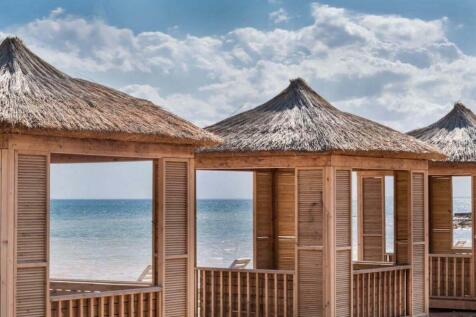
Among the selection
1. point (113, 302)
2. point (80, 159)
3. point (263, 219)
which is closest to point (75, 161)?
point (80, 159)

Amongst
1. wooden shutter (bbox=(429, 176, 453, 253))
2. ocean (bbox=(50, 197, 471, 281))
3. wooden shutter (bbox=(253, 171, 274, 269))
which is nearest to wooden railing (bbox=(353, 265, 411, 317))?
wooden shutter (bbox=(253, 171, 274, 269))

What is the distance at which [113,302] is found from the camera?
1072 cm

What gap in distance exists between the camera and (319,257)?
507 inches

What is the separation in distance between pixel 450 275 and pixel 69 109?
906 cm

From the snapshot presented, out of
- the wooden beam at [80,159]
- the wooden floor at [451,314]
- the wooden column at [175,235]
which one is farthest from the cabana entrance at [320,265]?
the wooden beam at [80,159]

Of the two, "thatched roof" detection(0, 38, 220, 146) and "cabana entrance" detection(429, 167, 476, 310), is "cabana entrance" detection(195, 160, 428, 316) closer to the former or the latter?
"cabana entrance" detection(429, 167, 476, 310)

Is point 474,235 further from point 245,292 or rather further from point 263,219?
point 245,292

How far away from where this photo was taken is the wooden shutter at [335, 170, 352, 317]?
12945mm

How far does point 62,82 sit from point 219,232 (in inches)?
2400

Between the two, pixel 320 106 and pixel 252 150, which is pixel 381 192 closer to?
pixel 320 106

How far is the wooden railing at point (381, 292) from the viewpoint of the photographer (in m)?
13.5

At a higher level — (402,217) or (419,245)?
(402,217)

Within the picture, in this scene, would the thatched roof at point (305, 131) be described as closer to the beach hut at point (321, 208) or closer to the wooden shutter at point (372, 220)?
the beach hut at point (321, 208)

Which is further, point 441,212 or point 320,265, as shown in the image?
point 441,212
